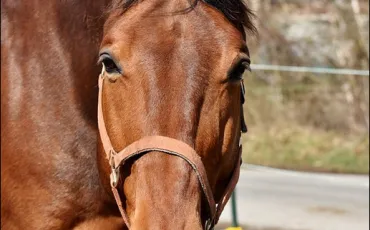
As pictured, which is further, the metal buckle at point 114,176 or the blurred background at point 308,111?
the blurred background at point 308,111

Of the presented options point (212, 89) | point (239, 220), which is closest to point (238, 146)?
point (212, 89)

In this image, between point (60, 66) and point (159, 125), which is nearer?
point (159, 125)

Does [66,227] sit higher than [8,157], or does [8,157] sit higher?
[8,157]

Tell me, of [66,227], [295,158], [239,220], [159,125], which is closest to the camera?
[159,125]

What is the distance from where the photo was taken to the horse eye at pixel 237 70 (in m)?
2.53

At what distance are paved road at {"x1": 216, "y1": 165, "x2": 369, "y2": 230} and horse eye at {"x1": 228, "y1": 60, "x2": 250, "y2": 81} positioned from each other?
15.4 ft

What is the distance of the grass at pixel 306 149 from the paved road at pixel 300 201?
48 cm

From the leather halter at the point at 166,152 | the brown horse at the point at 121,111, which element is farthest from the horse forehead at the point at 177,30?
the leather halter at the point at 166,152

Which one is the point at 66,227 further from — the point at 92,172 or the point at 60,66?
the point at 60,66

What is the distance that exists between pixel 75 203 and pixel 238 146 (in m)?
0.74

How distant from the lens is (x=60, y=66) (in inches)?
125

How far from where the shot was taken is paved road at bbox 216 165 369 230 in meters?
7.30

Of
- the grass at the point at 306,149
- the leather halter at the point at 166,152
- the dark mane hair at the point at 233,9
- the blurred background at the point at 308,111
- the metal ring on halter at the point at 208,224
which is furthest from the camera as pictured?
the grass at the point at 306,149

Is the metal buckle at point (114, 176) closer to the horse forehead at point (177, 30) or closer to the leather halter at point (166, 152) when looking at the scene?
the leather halter at point (166, 152)
